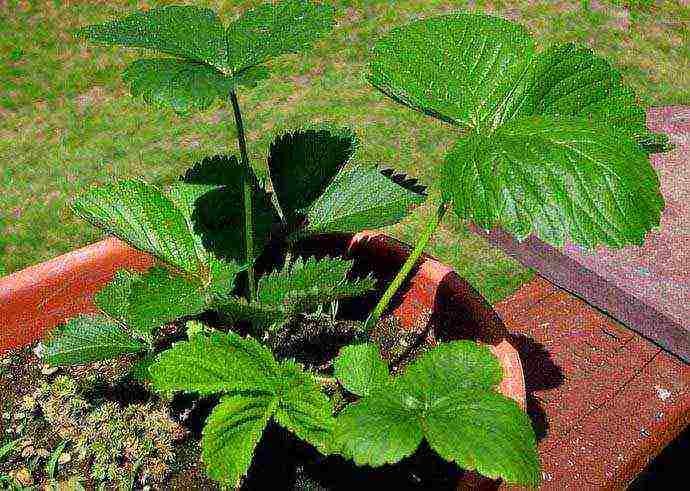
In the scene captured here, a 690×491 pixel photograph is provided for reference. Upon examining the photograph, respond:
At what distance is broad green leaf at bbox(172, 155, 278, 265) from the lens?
0.89 meters

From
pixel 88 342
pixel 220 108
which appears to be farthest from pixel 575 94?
pixel 220 108

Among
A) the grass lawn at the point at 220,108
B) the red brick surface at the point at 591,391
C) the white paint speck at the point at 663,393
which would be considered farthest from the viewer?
the grass lawn at the point at 220,108

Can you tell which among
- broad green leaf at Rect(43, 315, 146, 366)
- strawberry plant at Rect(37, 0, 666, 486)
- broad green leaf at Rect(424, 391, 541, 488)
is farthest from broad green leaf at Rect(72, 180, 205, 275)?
broad green leaf at Rect(424, 391, 541, 488)

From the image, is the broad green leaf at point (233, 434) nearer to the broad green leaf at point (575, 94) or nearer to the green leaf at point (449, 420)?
the green leaf at point (449, 420)

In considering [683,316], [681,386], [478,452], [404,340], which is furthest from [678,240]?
[478,452]

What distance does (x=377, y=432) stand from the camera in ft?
2.17

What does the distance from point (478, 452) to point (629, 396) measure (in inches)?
27.6

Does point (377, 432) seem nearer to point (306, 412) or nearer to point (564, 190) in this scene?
point (306, 412)

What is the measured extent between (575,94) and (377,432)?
15.4 inches

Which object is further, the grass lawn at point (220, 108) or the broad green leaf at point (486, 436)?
the grass lawn at point (220, 108)

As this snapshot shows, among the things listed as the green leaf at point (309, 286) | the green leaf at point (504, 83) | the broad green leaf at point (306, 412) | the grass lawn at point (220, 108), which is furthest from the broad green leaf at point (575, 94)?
the grass lawn at point (220, 108)

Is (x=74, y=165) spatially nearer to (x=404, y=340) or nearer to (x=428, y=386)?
(x=404, y=340)

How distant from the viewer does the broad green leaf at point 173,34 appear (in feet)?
2.30

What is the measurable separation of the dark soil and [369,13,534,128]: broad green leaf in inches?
13.7
